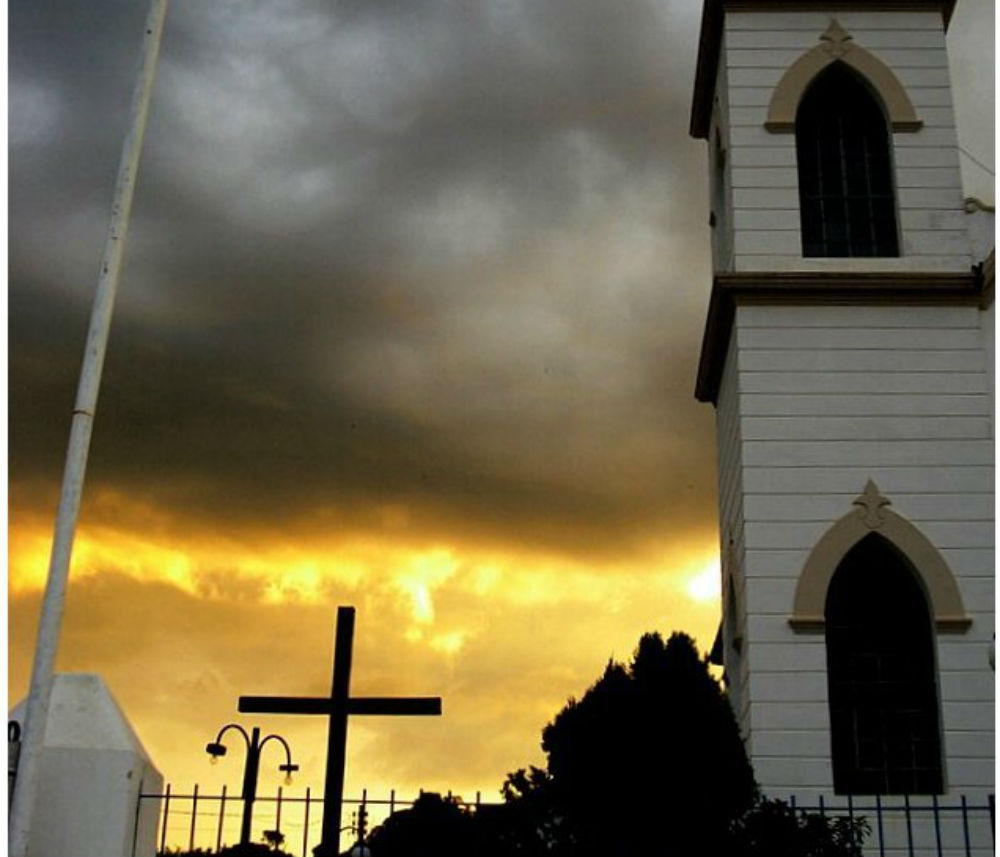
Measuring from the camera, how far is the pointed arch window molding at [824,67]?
18719 millimetres

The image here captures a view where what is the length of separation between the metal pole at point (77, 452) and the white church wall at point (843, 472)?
815cm

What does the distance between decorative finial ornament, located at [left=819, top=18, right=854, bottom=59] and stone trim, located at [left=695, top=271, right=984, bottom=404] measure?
3.45 m

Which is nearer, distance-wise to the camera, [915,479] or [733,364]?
[915,479]

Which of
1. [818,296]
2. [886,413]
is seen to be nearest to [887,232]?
[818,296]

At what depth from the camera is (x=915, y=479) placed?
54.7 ft

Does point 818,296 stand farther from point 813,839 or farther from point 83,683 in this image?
point 83,683

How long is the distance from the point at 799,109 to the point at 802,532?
6.08 m

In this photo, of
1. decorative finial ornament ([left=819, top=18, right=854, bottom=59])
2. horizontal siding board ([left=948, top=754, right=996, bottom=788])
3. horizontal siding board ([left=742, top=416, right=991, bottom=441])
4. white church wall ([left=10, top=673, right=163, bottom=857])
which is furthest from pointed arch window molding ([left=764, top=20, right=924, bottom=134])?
white church wall ([left=10, top=673, right=163, bottom=857])

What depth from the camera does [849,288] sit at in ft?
57.6

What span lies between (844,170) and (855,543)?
533 centimetres

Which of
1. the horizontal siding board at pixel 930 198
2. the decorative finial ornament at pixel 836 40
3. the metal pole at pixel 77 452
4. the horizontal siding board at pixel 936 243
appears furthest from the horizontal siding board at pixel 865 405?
the metal pole at pixel 77 452

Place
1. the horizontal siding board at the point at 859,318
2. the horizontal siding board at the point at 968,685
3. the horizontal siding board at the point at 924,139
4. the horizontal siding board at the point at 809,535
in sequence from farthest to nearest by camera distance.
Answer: the horizontal siding board at the point at 924,139 < the horizontal siding board at the point at 859,318 < the horizontal siding board at the point at 809,535 < the horizontal siding board at the point at 968,685

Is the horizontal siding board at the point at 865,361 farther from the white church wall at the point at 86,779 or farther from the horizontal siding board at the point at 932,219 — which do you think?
the white church wall at the point at 86,779

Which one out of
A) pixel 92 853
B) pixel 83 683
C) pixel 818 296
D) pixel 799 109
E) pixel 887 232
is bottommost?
pixel 92 853
